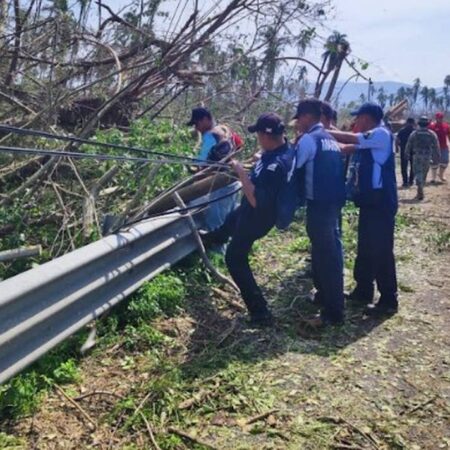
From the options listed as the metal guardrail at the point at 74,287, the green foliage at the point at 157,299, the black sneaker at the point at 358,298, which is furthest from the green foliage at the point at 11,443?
the black sneaker at the point at 358,298

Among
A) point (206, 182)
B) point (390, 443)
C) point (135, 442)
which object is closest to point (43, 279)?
point (135, 442)

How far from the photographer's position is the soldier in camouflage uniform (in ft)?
39.1

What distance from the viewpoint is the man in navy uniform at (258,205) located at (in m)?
4.36

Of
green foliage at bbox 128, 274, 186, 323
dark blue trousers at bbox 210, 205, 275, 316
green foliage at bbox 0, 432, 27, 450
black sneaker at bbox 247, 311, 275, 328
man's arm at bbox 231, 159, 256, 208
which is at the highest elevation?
man's arm at bbox 231, 159, 256, 208

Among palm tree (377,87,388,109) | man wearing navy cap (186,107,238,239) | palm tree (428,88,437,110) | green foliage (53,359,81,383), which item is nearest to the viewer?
green foliage (53,359,81,383)

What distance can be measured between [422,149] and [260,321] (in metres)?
9.35

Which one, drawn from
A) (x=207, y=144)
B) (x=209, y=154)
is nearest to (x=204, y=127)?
(x=207, y=144)

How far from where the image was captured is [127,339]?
379 centimetres

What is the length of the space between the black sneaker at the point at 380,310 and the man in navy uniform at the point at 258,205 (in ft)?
2.91

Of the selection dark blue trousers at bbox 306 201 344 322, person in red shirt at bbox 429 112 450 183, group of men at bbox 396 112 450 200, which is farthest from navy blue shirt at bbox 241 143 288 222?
person in red shirt at bbox 429 112 450 183

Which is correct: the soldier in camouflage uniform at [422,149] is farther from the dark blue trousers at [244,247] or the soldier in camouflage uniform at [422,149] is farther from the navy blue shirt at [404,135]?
the dark blue trousers at [244,247]

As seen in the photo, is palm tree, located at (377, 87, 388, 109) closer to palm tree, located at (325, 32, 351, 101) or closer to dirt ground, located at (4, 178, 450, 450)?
palm tree, located at (325, 32, 351, 101)

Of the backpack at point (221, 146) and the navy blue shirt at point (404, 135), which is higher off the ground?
the backpack at point (221, 146)

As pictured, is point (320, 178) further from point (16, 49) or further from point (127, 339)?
point (16, 49)
